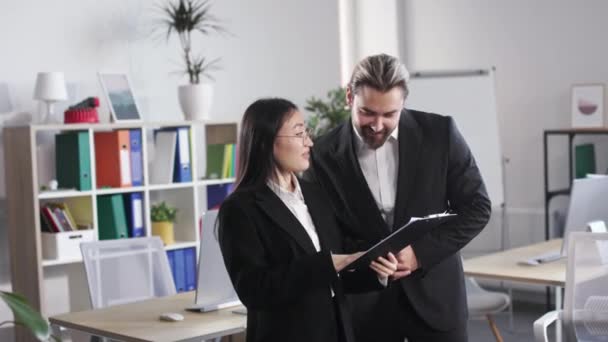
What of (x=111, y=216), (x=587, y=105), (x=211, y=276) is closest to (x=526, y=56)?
(x=587, y=105)

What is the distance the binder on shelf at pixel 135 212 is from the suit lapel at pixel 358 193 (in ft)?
9.46

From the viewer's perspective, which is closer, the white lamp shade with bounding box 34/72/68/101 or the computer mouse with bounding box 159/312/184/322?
the computer mouse with bounding box 159/312/184/322

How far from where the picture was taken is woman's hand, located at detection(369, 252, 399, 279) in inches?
97.5

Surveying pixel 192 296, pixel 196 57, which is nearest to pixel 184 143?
pixel 196 57

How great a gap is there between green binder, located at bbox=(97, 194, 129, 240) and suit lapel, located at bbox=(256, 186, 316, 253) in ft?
10.0

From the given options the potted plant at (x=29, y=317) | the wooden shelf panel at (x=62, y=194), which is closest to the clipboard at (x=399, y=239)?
the potted plant at (x=29, y=317)

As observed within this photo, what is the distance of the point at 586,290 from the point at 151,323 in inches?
59.5

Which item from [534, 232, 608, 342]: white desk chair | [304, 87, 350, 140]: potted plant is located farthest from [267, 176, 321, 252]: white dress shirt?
[304, 87, 350, 140]: potted plant

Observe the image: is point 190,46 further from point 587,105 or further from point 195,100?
point 587,105

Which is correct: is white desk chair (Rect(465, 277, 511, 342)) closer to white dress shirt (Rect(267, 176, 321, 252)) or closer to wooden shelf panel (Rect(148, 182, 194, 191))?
→ wooden shelf panel (Rect(148, 182, 194, 191))

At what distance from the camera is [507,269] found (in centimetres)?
420

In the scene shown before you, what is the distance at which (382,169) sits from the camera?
2766mm

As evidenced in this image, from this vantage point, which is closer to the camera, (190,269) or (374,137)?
(374,137)

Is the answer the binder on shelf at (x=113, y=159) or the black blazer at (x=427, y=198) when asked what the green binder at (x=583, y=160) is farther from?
the black blazer at (x=427, y=198)
